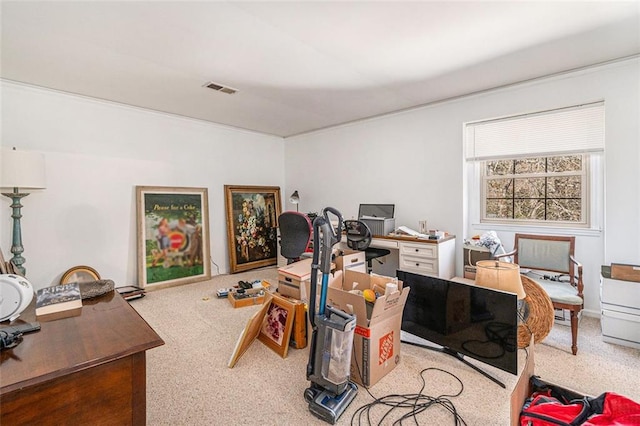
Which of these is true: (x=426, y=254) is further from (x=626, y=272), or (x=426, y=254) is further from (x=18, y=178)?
(x=18, y=178)

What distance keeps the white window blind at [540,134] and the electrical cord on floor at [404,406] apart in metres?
2.69

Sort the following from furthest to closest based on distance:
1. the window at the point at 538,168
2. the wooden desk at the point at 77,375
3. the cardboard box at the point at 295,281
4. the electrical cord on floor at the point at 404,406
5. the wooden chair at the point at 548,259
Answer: the window at the point at 538,168
the wooden chair at the point at 548,259
the cardboard box at the point at 295,281
the electrical cord on floor at the point at 404,406
the wooden desk at the point at 77,375

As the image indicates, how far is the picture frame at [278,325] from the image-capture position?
91.7 inches

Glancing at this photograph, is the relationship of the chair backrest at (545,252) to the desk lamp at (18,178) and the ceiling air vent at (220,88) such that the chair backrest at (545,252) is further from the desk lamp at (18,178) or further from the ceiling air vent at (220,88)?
the desk lamp at (18,178)

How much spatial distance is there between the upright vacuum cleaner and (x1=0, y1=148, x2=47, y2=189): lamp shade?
2860 mm

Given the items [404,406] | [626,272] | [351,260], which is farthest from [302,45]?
[626,272]

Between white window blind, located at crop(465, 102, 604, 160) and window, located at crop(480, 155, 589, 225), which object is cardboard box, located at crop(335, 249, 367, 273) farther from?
white window blind, located at crop(465, 102, 604, 160)

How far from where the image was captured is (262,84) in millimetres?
3166

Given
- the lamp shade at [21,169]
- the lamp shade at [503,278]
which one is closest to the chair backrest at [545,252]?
the lamp shade at [503,278]

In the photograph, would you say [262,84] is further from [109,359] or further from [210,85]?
[109,359]

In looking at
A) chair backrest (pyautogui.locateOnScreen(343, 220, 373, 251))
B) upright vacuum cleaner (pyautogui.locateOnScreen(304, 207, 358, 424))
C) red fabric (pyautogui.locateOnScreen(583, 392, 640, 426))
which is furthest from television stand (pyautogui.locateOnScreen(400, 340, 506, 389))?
chair backrest (pyautogui.locateOnScreen(343, 220, 373, 251))

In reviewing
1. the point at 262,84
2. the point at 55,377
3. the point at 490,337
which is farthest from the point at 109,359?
the point at 262,84

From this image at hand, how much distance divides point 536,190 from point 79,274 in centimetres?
536

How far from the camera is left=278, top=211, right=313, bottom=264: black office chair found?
319 cm
